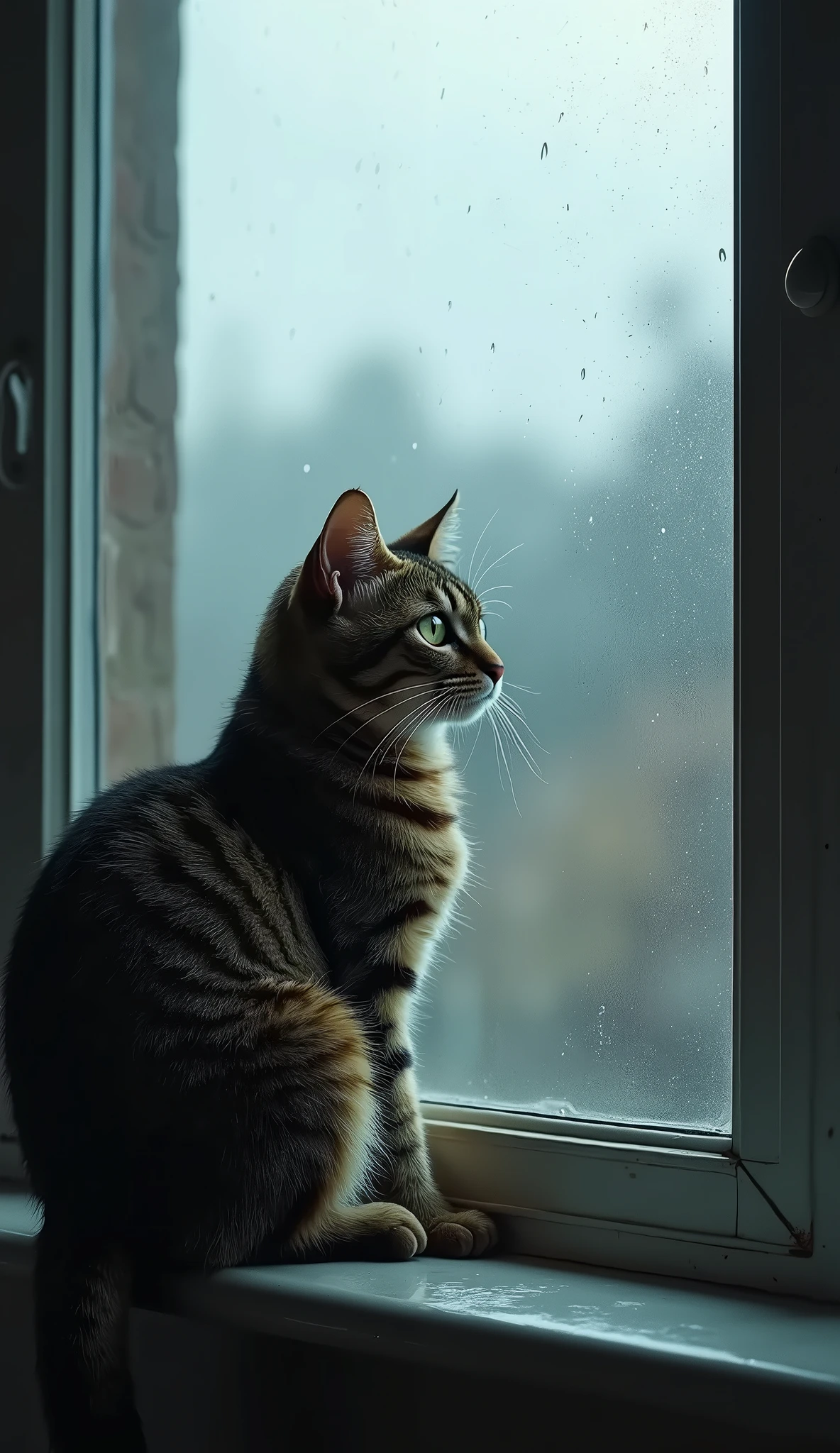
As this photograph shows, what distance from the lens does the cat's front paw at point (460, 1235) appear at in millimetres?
1056

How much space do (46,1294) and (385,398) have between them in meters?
0.91

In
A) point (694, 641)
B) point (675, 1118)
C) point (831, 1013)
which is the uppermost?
point (694, 641)

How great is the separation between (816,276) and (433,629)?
17.5 inches

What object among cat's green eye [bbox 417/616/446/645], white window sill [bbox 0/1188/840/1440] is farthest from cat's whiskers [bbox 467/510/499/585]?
white window sill [bbox 0/1188/840/1440]

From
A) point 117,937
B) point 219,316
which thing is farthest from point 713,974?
point 219,316

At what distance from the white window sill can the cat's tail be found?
2.4 inches

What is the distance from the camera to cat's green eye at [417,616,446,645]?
3.68 ft

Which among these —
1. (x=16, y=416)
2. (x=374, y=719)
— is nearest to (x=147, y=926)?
(x=374, y=719)

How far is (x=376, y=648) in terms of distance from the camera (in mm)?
1107

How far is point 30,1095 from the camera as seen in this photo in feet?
3.26

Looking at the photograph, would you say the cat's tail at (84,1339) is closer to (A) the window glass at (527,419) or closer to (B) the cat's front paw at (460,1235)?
A: (B) the cat's front paw at (460,1235)

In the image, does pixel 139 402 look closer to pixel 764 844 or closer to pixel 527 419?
pixel 527 419

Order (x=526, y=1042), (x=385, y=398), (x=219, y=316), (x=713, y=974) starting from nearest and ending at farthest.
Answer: (x=713, y=974)
(x=526, y=1042)
(x=385, y=398)
(x=219, y=316)

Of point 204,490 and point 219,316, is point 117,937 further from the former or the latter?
point 219,316
